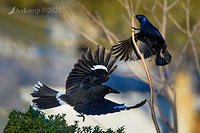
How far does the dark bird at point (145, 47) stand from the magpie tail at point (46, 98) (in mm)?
354

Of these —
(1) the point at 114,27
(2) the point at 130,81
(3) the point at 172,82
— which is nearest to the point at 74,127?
(3) the point at 172,82

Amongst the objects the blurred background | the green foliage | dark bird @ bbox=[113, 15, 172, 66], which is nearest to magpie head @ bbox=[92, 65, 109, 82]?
dark bird @ bbox=[113, 15, 172, 66]

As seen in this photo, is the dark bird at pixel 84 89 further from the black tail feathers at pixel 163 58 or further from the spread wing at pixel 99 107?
the black tail feathers at pixel 163 58

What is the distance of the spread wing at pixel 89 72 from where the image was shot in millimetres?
1396

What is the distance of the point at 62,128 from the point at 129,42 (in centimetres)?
53

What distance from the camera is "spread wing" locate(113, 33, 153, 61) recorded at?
50.9 inches

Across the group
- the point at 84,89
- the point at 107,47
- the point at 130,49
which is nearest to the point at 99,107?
the point at 84,89

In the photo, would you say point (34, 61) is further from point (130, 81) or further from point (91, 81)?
point (91, 81)

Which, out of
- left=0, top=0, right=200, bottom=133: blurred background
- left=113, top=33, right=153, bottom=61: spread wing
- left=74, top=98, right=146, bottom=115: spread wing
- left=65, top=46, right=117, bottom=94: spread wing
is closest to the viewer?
left=74, top=98, right=146, bottom=115: spread wing

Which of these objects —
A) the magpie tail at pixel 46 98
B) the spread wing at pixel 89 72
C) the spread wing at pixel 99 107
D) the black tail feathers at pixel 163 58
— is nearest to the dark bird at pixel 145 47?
the black tail feathers at pixel 163 58

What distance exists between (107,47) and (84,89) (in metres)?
2.68

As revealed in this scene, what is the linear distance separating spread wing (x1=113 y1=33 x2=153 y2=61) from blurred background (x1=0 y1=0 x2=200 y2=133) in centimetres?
42

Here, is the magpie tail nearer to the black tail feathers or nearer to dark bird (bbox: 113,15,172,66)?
dark bird (bbox: 113,15,172,66)

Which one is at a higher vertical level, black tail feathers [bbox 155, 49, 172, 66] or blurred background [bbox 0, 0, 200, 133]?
blurred background [bbox 0, 0, 200, 133]
